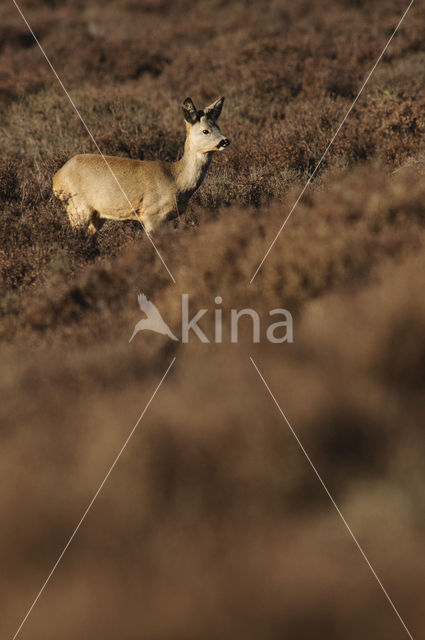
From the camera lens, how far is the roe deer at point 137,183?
7648 millimetres

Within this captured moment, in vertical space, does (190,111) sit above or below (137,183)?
above

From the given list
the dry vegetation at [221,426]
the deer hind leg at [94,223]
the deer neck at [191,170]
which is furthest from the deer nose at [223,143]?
the deer hind leg at [94,223]

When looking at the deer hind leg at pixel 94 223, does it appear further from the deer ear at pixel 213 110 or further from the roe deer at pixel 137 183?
the deer ear at pixel 213 110

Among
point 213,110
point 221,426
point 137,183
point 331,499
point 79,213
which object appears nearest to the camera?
point 331,499

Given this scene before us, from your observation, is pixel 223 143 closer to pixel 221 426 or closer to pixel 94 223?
pixel 94 223

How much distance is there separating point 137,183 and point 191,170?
0.71 meters

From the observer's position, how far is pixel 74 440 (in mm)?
3025

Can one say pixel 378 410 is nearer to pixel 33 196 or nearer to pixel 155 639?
pixel 155 639

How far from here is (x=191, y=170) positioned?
798 centimetres

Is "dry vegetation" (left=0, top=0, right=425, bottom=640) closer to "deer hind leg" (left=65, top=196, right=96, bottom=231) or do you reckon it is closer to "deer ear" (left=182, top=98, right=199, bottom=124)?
"deer hind leg" (left=65, top=196, right=96, bottom=231)

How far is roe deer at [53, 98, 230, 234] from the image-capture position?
301 inches

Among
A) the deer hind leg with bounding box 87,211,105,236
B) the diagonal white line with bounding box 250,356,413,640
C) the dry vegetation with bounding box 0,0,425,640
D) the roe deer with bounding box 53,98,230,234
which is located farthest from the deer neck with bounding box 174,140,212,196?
the diagonal white line with bounding box 250,356,413,640

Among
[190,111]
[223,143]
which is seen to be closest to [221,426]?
[223,143]

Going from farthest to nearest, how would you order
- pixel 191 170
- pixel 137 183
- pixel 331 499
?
1. pixel 191 170
2. pixel 137 183
3. pixel 331 499
